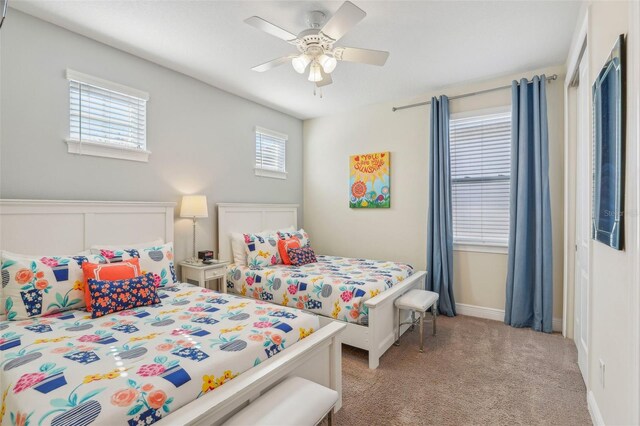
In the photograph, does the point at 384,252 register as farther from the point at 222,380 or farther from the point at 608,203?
the point at 222,380

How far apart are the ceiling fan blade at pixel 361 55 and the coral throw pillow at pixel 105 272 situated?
7.25 ft

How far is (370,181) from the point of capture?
454cm

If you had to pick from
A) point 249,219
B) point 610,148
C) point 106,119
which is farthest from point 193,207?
point 610,148

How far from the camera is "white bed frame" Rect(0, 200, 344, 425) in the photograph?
→ 137cm

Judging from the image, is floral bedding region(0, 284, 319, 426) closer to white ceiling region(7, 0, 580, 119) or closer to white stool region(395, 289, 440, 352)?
white stool region(395, 289, 440, 352)

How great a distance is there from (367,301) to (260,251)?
4.98ft

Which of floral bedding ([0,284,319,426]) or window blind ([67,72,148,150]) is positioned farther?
window blind ([67,72,148,150])

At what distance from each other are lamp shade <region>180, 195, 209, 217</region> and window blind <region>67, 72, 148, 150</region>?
0.64 meters

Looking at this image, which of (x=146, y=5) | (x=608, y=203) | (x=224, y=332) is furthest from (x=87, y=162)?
(x=608, y=203)

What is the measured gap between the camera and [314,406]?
1449 mm

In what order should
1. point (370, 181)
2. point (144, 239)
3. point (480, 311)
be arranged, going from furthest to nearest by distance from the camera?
1. point (370, 181)
2. point (480, 311)
3. point (144, 239)

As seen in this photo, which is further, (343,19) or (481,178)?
(481,178)

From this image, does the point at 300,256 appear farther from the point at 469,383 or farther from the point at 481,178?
the point at 481,178

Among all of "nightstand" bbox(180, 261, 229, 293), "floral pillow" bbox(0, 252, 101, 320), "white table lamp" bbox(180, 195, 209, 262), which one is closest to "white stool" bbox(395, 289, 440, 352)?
"nightstand" bbox(180, 261, 229, 293)
